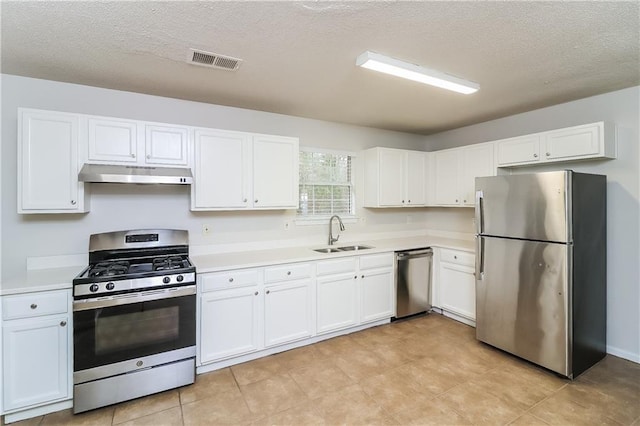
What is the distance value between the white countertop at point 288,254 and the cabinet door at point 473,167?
0.68 metres

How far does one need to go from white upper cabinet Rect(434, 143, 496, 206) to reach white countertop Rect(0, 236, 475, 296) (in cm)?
62

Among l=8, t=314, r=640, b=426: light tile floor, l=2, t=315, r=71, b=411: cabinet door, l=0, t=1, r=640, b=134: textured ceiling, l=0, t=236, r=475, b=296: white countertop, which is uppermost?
l=0, t=1, r=640, b=134: textured ceiling

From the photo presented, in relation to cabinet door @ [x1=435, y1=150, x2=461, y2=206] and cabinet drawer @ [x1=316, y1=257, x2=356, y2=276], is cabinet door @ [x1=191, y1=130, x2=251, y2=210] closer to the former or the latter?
cabinet drawer @ [x1=316, y1=257, x2=356, y2=276]

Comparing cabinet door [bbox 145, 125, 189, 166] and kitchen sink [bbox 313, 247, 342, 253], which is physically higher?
cabinet door [bbox 145, 125, 189, 166]

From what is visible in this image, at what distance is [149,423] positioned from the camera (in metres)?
2.13

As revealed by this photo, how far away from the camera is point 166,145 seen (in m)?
2.85

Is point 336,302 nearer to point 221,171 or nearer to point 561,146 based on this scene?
point 221,171

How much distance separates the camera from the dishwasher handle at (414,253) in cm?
385

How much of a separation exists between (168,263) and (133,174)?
80cm

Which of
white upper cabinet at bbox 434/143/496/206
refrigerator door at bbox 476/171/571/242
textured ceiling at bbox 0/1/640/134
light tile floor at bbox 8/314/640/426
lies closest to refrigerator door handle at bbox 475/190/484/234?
refrigerator door at bbox 476/171/571/242

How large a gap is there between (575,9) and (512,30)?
0.31 meters

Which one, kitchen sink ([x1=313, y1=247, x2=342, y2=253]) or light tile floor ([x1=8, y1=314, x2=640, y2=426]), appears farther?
kitchen sink ([x1=313, y1=247, x2=342, y2=253])

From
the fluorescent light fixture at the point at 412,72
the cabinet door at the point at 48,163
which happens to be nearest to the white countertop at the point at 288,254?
the cabinet door at the point at 48,163

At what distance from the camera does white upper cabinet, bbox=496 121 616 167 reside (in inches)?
114
